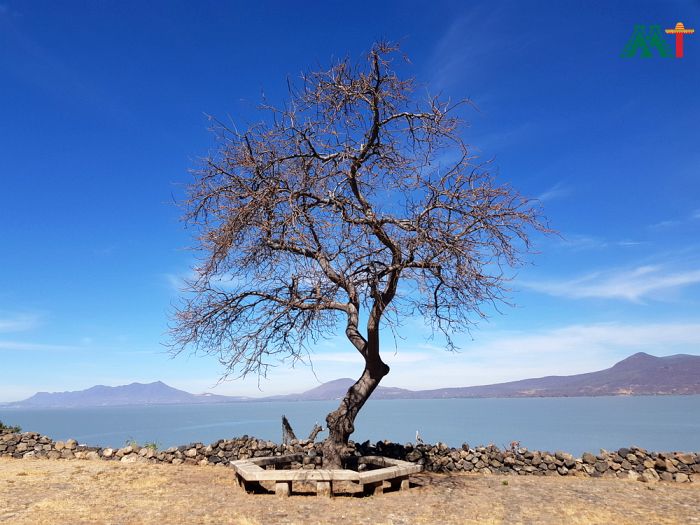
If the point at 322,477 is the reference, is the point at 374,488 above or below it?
below

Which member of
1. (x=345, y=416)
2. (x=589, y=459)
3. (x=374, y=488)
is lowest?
(x=374, y=488)

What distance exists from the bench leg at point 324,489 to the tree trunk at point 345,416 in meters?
1.28

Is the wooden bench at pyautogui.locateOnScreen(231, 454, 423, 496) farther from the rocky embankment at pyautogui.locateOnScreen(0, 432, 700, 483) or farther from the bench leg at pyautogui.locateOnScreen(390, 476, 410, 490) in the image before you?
the rocky embankment at pyautogui.locateOnScreen(0, 432, 700, 483)

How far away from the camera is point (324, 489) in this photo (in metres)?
10.1

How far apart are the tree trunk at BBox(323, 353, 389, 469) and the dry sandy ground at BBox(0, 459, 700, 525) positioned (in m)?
1.63

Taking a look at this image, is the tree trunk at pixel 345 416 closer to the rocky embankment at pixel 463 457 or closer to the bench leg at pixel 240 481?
the rocky embankment at pixel 463 457

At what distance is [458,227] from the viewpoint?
11078 millimetres

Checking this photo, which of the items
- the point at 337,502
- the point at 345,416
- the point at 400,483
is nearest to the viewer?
the point at 337,502

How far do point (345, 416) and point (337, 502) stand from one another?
A: 90.9 inches

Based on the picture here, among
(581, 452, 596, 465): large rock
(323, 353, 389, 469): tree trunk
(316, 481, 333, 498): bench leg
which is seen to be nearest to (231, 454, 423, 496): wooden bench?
(316, 481, 333, 498): bench leg

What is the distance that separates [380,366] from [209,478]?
470 cm

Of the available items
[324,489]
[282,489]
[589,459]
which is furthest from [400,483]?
[589,459]

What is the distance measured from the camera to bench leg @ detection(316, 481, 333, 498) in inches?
395

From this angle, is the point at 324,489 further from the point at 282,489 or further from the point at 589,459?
the point at 589,459
